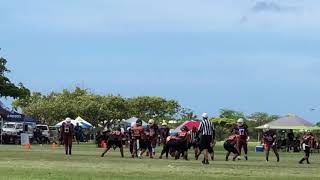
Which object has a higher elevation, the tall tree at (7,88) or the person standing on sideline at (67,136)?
the tall tree at (7,88)

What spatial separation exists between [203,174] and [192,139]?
15.4 meters

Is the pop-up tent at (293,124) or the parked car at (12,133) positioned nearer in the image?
the pop-up tent at (293,124)

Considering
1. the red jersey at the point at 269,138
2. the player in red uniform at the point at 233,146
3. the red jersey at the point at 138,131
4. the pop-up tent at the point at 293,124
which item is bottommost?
the player in red uniform at the point at 233,146

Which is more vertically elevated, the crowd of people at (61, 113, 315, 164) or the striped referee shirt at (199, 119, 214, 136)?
the striped referee shirt at (199, 119, 214, 136)

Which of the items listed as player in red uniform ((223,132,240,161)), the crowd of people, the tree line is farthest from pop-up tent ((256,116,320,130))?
the tree line

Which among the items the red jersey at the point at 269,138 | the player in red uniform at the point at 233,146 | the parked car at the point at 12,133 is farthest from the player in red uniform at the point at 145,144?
the parked car at the point at 12,133

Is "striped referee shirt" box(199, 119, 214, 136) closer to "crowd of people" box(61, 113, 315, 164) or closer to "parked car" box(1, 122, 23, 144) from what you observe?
"crowd of people" box(61, 113, 315, 164)

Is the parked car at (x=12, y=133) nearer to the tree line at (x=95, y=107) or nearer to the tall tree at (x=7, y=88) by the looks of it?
the tall tree at (x=7, y=88)

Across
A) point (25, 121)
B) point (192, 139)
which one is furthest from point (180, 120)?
point (192, 139)

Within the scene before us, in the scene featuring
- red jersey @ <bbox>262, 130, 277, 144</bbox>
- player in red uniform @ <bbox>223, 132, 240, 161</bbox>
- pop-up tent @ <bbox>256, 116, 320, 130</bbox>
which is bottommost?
player in red uniform @ <bbox>223, 132, 240, 161</bbox>

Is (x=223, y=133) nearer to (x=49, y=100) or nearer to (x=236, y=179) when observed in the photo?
(x=49, y=100)

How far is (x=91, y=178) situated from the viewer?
16.9 metres

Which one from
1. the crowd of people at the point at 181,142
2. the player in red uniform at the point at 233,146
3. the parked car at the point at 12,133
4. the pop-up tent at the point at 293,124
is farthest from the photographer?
the parked car at the point at 12,133

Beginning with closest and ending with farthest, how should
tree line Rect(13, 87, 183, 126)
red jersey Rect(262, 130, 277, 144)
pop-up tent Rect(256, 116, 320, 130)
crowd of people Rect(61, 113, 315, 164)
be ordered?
1. crowd of people Rect(61, 113, 315, 164)
2. red jersey Rect(262, 130, 277, 144)
3. pop-up tent Rect(256, 116, 320, 130)
4. tree line Rect(13, 87, 183, 126)
